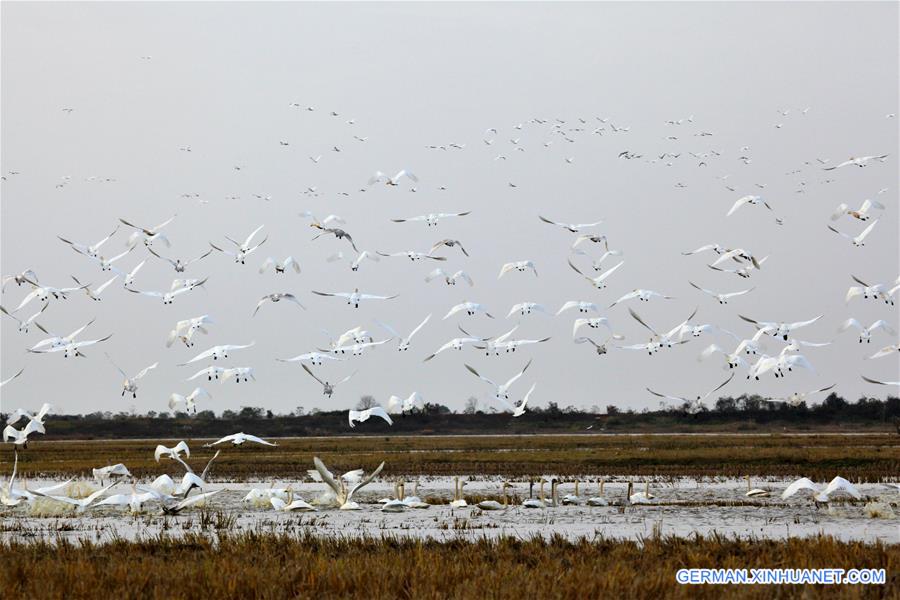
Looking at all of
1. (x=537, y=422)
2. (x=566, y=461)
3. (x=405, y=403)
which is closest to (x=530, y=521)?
(x=405, y=403)

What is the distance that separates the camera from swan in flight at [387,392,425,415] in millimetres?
30906

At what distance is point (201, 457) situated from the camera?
5597 centimetres

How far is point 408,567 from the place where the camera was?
15.6 meters

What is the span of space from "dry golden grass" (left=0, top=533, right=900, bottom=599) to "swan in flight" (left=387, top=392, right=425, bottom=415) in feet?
38.3

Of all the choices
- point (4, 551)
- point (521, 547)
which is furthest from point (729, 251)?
point (4, 551)

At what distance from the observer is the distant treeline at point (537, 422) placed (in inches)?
3844

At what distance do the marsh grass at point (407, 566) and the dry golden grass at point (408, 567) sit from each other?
0.02 metres

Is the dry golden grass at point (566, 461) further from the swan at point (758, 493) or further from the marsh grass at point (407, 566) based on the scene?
the marsh grass at point (407, 566)

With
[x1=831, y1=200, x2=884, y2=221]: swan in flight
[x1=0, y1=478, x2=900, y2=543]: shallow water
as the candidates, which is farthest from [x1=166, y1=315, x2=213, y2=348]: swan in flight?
[x1=831, y1=200, x2=884, y2=221]: swan in flight

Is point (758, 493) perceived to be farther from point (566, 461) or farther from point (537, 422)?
point (537, 422)

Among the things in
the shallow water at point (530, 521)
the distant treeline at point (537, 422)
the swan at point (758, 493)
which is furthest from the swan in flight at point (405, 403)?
the distant treeline at point (537, 422)

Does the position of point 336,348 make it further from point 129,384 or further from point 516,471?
point 516,471

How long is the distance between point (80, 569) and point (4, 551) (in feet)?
12.2

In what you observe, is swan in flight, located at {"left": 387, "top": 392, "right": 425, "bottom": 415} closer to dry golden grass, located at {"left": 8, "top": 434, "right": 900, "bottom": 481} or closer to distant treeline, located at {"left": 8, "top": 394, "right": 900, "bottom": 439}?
dry golden grass, located at {"left": 8, "top": 434, "right": 900, "bottom": 481}
